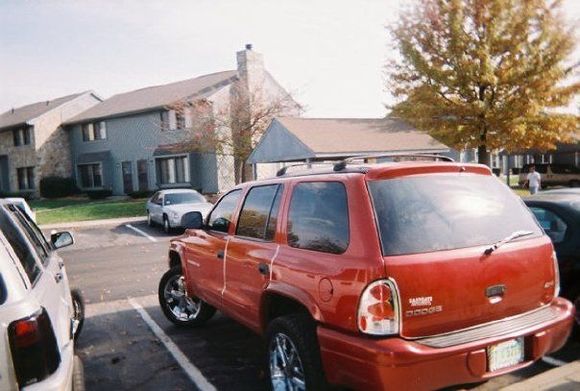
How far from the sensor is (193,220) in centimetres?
548

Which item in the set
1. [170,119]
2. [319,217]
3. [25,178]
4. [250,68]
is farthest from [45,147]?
[319,217]

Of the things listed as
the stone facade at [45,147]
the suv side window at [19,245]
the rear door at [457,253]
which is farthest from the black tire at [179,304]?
the stone facade at [45,147]

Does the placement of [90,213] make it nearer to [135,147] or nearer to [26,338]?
[135,147]

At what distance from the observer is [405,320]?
2.97 metres

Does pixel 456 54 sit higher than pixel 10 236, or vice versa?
pixel 456 54

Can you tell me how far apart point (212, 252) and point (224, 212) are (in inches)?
17.7

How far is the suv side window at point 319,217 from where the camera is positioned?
3.31 meters

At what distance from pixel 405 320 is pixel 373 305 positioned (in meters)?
0.22

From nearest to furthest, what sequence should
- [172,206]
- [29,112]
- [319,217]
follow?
[319,217], [172,206], [29,112]

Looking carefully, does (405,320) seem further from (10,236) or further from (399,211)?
(10,236)

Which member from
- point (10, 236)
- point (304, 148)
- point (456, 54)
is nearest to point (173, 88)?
point (304, 148)

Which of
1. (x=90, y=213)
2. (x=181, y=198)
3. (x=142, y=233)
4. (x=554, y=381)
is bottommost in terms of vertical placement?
(x=142, y=233)

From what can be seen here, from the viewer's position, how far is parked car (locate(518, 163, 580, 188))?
33188 mm

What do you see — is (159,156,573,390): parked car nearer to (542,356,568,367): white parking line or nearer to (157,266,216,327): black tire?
(542,356,568,367): white parking line
